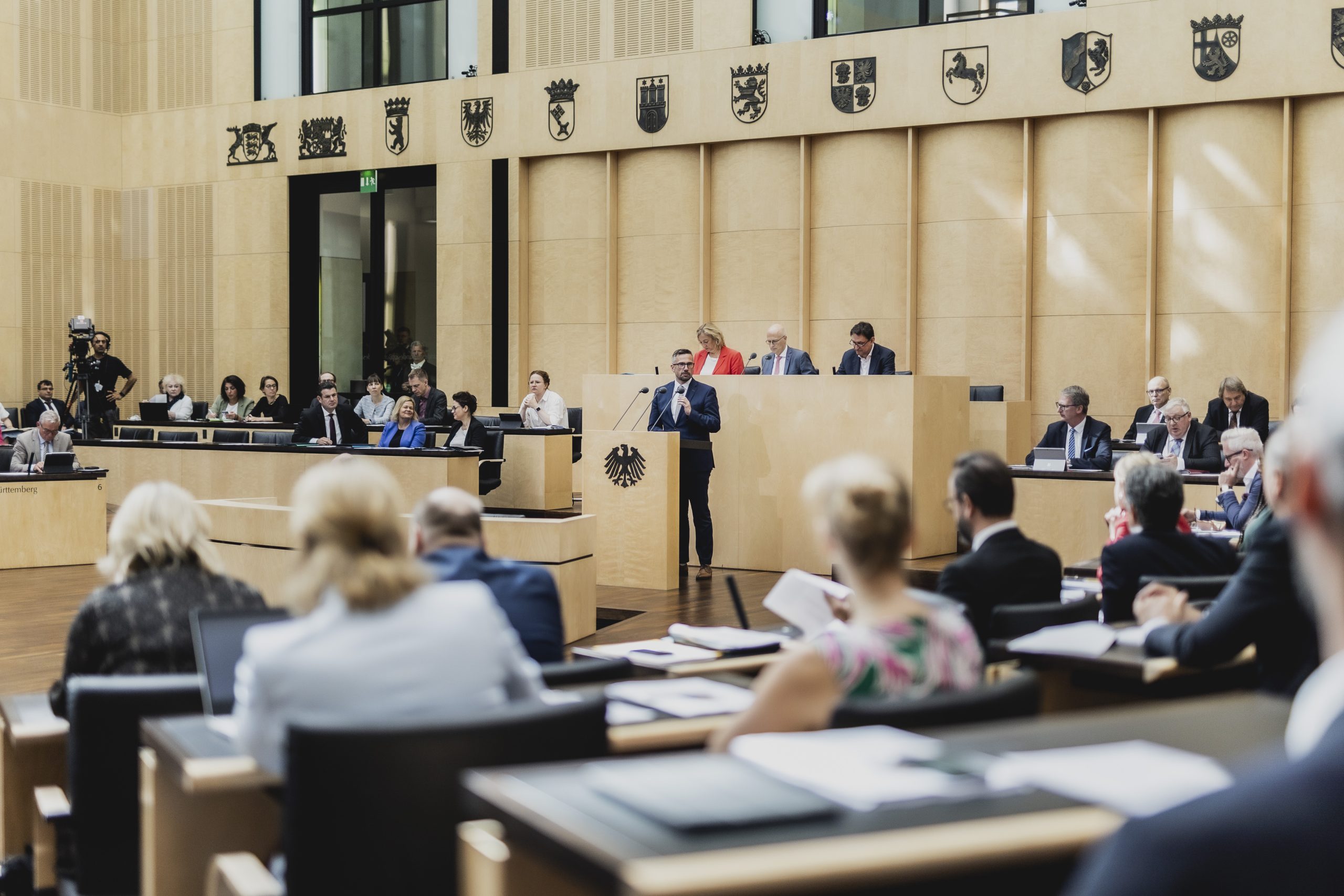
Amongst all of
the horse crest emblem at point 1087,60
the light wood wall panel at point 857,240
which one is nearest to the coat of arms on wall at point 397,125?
the light wood wall panel at point 857,240

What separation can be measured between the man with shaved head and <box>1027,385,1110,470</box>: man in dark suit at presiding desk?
6034mm

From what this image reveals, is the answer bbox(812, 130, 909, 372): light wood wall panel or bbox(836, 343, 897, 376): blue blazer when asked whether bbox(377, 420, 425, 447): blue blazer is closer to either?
bbox(836, 343, 897, 376): blue blazer

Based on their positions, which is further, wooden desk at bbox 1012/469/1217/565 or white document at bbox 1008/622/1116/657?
wooden desk at bbox 1012/469/1217/565

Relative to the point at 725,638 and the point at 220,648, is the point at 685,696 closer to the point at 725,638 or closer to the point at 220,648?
the point at 725,638

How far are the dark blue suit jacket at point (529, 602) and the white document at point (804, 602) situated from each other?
52 cm

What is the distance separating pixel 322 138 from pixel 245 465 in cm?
531

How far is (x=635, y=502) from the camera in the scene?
8938mm

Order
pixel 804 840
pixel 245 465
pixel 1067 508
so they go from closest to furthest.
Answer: pixel 804 840 < pixel 1067 508 < pixel 245 465

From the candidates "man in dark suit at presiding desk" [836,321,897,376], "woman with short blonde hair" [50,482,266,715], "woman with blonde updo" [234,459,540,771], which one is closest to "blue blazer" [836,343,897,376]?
"man in dark suit at presiding desk" [836,321,897,376]

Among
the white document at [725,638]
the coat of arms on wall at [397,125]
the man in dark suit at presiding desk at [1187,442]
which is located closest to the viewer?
the white document at [725,638]

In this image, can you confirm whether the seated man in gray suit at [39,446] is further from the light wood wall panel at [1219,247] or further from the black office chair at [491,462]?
the light wood wall panel at [1219,247]

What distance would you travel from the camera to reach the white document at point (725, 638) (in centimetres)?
349

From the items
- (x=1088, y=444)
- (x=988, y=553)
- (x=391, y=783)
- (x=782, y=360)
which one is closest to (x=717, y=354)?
(x=782, y=360)

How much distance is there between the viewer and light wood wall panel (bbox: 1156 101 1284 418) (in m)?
11.1
